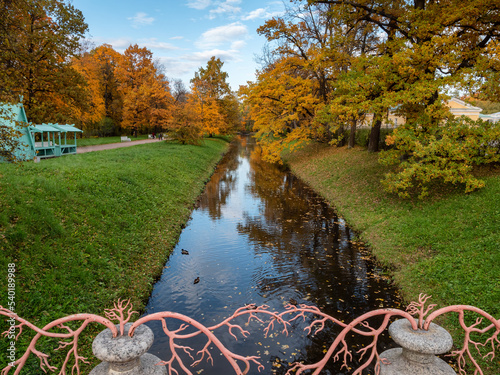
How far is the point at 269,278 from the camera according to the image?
965 cm

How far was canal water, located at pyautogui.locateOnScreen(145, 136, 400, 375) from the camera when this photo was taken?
675 cm

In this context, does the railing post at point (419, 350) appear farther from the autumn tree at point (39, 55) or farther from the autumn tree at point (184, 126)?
the autumn tree at point (184, 126)

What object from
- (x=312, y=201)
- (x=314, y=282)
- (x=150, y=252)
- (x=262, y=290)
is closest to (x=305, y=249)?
(x=314, y=282)

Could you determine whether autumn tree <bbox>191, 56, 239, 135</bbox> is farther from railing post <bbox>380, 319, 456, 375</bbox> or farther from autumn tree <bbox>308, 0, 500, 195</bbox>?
railing post <bbox>380, 319, 456, 375</bbox>

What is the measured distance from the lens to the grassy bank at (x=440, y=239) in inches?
295

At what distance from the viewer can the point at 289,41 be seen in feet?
85.6

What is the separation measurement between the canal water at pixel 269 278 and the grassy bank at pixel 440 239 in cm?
71

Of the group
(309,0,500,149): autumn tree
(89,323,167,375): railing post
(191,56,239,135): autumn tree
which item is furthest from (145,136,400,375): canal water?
(191,56,239,135): autumn tree

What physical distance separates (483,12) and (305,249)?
11090mm

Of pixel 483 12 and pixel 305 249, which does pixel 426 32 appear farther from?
pixel 305 249

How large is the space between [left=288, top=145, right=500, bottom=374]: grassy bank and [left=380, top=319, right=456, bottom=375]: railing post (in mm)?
4538

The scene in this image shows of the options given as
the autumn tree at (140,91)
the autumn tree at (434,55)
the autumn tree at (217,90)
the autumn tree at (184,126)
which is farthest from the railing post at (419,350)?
the autumn tree at (217,90)

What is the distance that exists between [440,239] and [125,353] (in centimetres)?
1030

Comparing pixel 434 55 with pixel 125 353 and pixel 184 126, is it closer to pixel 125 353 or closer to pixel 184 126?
pixel 125 353
